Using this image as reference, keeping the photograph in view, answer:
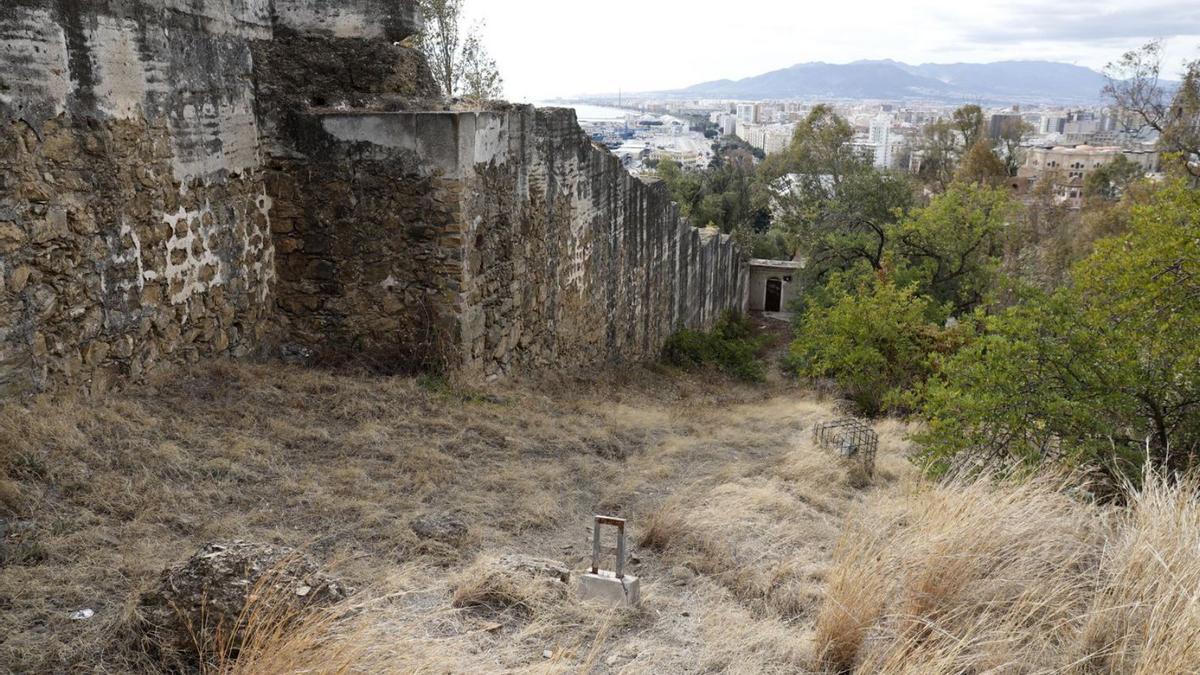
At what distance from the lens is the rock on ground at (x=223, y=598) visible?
2900 millimetres

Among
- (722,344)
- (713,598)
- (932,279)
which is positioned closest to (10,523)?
(713,598)

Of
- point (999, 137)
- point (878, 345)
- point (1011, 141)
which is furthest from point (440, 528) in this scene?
point (999, 137)

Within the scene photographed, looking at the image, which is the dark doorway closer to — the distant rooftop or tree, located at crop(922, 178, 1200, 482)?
the distant rooftop

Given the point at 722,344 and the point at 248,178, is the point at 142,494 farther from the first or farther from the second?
the point at 722,344

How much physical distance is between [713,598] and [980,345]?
3896 mm

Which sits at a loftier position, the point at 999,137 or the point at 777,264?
the point at 999,137

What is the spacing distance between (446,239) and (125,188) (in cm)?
243

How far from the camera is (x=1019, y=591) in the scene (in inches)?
144

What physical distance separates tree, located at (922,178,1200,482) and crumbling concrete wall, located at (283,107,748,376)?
13.0 ft

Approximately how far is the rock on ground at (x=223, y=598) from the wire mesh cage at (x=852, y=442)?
4.94 metres

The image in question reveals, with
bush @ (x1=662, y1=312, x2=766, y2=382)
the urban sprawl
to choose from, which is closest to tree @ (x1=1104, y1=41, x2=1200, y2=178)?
the urban sprawl

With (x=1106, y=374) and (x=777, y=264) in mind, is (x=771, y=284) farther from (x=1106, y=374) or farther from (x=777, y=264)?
(x=1106, y=374)

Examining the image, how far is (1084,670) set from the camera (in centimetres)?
313

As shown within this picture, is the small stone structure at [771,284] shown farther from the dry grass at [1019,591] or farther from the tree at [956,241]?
the dry grass at [1019,591]
